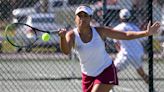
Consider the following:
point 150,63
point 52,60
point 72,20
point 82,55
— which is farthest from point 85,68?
point 52,60

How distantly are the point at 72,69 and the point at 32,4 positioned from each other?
1.79 metres

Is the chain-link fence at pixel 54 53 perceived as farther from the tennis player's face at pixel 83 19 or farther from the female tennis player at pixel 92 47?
the tennis player's face at pixel 83 19

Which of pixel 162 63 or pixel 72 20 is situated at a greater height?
pixel 72 20

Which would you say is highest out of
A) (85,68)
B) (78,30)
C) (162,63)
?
(78,30)

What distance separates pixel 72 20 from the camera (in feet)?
28.7

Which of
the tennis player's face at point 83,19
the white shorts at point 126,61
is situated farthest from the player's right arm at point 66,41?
the white shorts at point 126,61

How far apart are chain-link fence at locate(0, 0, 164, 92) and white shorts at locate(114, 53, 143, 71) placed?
0.22 metres

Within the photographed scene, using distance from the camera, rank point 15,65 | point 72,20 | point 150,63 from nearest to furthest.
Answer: point 150,63
point 72,20
point 15,65

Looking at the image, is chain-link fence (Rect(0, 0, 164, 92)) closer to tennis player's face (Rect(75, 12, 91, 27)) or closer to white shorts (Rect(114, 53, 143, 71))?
white shorts (Rect(114, 53, 143, 71))

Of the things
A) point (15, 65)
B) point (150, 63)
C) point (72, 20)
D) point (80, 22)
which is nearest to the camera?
point (80, 22)

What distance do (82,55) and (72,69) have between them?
3416mm

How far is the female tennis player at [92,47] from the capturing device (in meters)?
6.21

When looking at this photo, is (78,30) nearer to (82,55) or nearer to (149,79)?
(82,55)

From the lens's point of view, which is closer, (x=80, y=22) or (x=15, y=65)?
(x=80, y=22)
